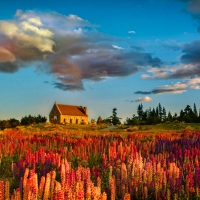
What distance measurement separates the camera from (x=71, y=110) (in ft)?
304

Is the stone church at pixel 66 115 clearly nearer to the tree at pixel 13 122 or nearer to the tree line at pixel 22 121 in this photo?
the tree line at pixel 22 121

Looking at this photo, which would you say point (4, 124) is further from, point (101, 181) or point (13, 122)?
point (101, 181)

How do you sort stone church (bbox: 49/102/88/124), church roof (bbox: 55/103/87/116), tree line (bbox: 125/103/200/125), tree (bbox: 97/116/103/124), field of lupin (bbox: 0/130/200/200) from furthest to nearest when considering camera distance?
1. church roof (bbox: 55/103/87/116)
2. stone church (bbox: 49/102/88/124)
3. tree (bbox: 97/116/103/124)
4. tree line (bbox: 125/103/200/125)
5. field of lupin (bbox: 0/130/200/200)

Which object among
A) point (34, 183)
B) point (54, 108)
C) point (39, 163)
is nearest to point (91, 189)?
point (34, 183)

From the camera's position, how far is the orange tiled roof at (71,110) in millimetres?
89562

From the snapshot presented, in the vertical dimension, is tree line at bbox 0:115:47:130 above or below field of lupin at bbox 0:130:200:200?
above

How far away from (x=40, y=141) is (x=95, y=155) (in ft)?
17.3

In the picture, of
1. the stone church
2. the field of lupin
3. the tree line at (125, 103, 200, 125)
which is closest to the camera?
the field of lupin

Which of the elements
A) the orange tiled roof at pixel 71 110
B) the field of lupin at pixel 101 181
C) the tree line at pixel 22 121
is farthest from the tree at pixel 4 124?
the field of lupin at pixel 101 181

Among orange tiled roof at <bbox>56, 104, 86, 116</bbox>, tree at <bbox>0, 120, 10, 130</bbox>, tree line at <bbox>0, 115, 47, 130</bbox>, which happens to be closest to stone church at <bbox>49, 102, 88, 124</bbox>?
orange tiled roof at <bbox>56, 104, 86, 116</bbox>

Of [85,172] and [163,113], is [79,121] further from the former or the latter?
[85,172]

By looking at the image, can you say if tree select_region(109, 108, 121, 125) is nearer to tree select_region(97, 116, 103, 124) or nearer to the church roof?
tree select_region(97, 116, 103, 124)

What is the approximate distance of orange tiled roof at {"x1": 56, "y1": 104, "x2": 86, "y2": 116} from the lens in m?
89.6

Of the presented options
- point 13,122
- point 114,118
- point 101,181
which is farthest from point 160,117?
point 101,181
